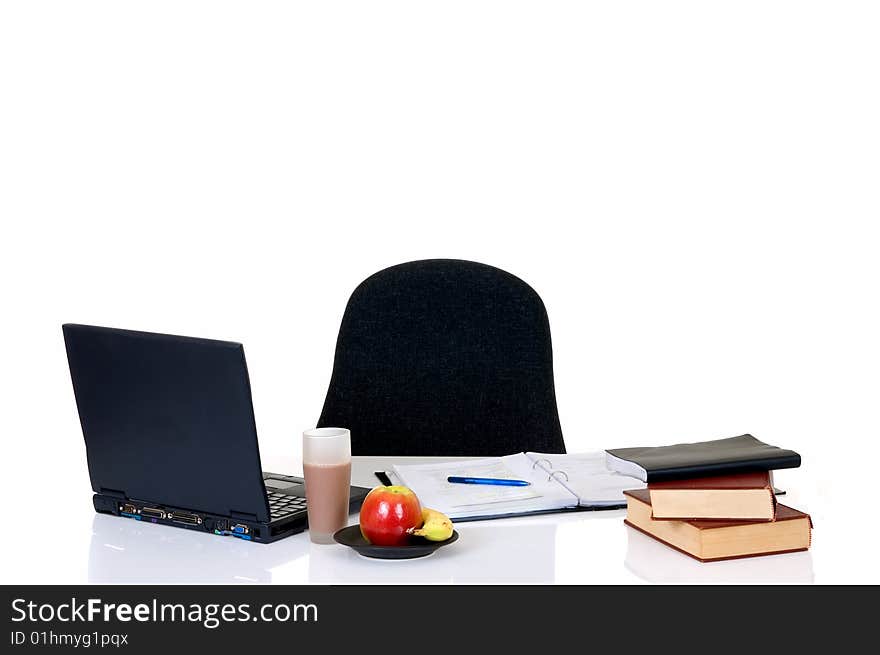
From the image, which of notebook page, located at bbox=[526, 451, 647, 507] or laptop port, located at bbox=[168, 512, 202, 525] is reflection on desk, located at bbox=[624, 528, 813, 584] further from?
laptop port, located at bbox=[168, 512, 202, 525]

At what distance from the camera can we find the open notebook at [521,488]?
1873mm

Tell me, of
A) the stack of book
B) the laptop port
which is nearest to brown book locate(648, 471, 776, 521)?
the stack of book

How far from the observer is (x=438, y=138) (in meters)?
3.81

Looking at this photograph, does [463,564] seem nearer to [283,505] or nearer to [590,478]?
[283,505]

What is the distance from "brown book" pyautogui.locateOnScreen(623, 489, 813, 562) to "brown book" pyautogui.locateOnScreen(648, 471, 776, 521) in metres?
0.01

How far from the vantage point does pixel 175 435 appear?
1737 mm

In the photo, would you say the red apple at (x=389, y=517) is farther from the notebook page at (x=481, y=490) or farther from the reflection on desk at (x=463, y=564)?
the notebook page at (x=481, y=490)

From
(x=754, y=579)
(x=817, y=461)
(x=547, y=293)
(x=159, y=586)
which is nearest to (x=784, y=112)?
(x=547, y=293)

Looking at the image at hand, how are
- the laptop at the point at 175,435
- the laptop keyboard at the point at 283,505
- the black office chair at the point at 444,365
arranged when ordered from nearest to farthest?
the laptop at the point at 175,435
the laptop keyboard at the point at 283,505
the black office chair at the point at 444,365

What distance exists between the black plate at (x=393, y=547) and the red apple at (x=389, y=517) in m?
0.02

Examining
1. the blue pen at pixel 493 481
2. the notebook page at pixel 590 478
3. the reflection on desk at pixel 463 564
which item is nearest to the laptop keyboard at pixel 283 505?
the reflection on desk at pixel 463 564

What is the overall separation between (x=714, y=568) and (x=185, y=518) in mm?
797

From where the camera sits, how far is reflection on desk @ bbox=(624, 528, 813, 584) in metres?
1.53

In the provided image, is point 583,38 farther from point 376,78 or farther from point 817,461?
point 817,461
